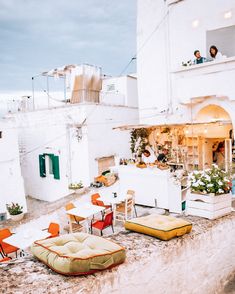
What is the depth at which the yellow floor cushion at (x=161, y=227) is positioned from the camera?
3643 millimetres

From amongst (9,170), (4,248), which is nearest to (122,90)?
(9,170)

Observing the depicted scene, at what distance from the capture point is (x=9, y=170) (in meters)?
13.5

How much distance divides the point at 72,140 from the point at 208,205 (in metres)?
11.8

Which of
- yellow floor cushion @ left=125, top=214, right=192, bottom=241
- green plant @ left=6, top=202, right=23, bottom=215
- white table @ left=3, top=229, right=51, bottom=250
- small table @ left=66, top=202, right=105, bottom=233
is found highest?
yellow floor cushion @ left=125, top=214, right=192, bottom=241

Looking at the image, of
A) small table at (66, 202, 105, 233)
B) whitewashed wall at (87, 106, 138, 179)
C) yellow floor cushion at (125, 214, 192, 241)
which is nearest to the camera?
yellow floor cushion at (125, 214, 192, 241)

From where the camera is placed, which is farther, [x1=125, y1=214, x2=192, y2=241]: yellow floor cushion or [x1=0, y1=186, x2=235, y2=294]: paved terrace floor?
[x1=125, y1=214, x2=192, y2=241]: yellow floor cushion

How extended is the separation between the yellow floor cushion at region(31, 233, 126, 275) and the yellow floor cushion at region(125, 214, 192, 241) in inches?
33.3

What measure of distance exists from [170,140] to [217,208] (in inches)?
413

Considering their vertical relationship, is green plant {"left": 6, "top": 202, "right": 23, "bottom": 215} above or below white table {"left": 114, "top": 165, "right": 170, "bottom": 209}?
below

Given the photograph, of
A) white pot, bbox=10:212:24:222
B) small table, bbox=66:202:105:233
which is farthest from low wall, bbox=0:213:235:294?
white pot, bbox=10:212:24:222

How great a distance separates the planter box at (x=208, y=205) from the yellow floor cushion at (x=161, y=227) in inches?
32.0

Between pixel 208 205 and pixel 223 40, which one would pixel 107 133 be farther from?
pixel 208 205

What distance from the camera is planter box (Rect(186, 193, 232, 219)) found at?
4496mm

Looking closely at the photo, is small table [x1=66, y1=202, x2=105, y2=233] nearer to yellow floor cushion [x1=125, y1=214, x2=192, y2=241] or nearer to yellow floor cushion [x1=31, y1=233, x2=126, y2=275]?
yellow floor cushion [x1=125, y1=214, x2=192, y2=241]
